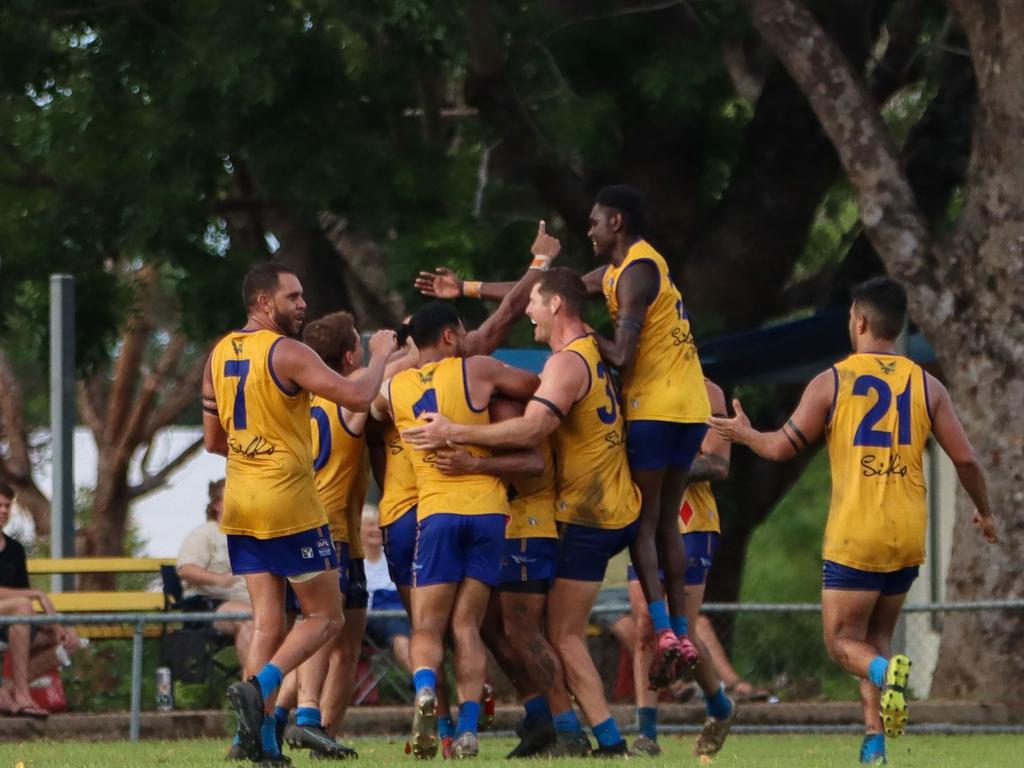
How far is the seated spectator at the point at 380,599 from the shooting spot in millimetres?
15156

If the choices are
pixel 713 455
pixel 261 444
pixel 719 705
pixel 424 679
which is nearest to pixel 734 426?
pixel 424 679

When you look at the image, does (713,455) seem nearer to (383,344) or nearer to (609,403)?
(609,403)

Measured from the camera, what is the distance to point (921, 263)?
16.0 metres

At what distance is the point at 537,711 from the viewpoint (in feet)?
36.2

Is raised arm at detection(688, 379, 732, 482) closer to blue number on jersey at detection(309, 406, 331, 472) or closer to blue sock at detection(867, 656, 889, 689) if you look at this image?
blue number on jersey at detection(309, 406, 331, 472)

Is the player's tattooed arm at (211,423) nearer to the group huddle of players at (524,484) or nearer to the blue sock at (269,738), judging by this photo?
the group huddle of players at (524,484)

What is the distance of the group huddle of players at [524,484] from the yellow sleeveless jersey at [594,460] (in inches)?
0.5

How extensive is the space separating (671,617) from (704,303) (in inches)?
308

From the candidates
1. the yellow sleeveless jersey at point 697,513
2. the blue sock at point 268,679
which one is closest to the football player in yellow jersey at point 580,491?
the yellow sleeveless jersey at point 697,513

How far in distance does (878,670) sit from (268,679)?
2819 millimetres

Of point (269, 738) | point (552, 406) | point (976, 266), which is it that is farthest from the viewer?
point (976, 266)

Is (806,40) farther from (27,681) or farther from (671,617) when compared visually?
(27,681)

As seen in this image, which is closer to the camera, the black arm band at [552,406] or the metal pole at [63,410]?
the black arm band at [552,406]

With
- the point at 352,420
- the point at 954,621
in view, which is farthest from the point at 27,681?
the point at 954,621
